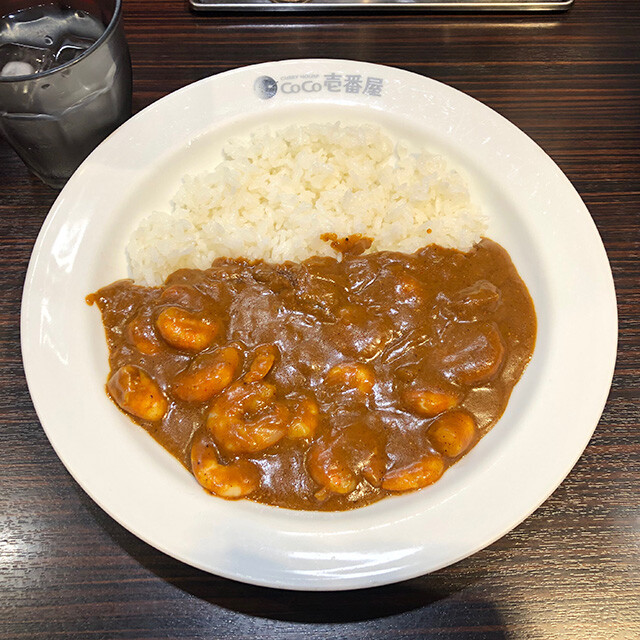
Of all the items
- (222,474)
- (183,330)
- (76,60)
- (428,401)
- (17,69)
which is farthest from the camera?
(17,69)

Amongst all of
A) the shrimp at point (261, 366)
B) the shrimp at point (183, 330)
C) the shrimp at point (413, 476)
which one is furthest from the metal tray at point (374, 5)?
the shrimp at point (413, 476)

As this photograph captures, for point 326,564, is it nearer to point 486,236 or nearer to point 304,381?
Result: point 304,381

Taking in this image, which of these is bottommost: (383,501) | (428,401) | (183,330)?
(383,501)

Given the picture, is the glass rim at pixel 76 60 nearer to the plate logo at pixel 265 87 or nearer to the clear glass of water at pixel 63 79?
the clear glass of water at pixel 63 79

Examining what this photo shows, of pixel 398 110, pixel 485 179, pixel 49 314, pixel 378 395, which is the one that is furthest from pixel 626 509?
pixel 49 314

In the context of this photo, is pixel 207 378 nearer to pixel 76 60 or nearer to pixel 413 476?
pixel 413 476

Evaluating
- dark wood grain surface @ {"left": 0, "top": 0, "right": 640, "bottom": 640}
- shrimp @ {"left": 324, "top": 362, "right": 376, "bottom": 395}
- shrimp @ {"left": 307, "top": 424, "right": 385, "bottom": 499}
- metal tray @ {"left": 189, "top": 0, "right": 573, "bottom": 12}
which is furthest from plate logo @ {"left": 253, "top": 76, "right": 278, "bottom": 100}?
shrimp @ {"left": 307, "top": 424, "right": 385, "bottom": 499}

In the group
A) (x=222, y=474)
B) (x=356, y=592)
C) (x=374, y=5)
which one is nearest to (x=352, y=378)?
(x=222, y=474)

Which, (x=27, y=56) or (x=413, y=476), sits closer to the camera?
(x=413, y=476)

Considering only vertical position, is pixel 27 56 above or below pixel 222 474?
above
